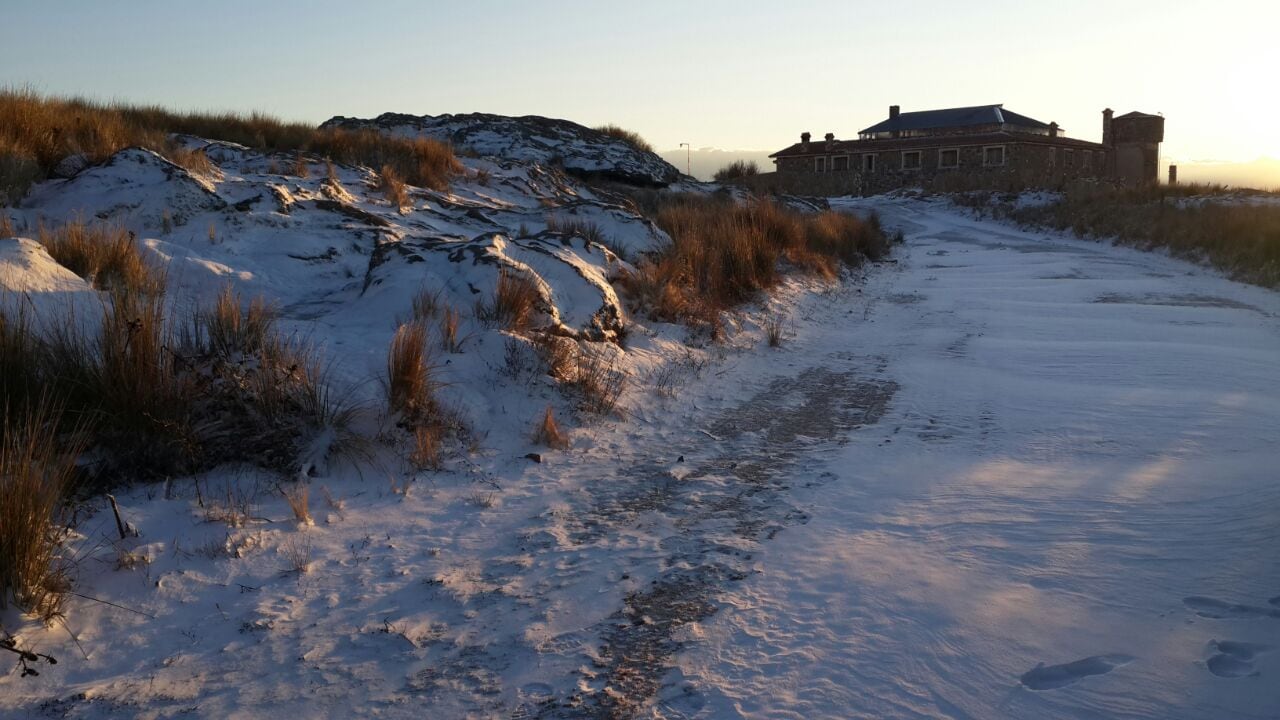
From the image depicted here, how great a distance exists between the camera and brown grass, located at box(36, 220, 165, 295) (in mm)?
5012

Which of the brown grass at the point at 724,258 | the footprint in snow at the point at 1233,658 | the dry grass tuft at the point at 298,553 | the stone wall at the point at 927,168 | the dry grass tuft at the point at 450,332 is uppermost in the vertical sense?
the stone wall at the point at 927,168

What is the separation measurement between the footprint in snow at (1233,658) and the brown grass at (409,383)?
3442 mm

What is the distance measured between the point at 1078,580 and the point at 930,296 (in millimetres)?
8813

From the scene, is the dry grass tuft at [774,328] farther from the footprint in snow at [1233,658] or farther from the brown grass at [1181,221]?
the brown grass at [1181,221]

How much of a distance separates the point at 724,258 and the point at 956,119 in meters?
43.9

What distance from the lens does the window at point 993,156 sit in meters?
42.6

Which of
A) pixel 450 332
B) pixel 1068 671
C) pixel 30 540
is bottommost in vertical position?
pixel 1068 671

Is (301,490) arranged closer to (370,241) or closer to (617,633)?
(617,633)

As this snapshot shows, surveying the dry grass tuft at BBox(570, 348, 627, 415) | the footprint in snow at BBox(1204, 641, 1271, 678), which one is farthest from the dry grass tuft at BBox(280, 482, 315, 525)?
the footprint in snow at BBox(1204, 641, 1271, 678)

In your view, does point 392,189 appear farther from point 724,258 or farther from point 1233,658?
point 1233,658

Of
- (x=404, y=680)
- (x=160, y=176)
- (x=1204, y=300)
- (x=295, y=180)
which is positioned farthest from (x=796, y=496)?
(x=1204, y=300)

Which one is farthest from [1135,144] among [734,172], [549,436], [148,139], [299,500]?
[299,500]

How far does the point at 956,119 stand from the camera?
158 ft

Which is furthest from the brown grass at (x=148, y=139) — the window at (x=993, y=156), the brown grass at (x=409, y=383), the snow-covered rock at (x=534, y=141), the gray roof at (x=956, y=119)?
the gray roof at (x=956, y=119)
